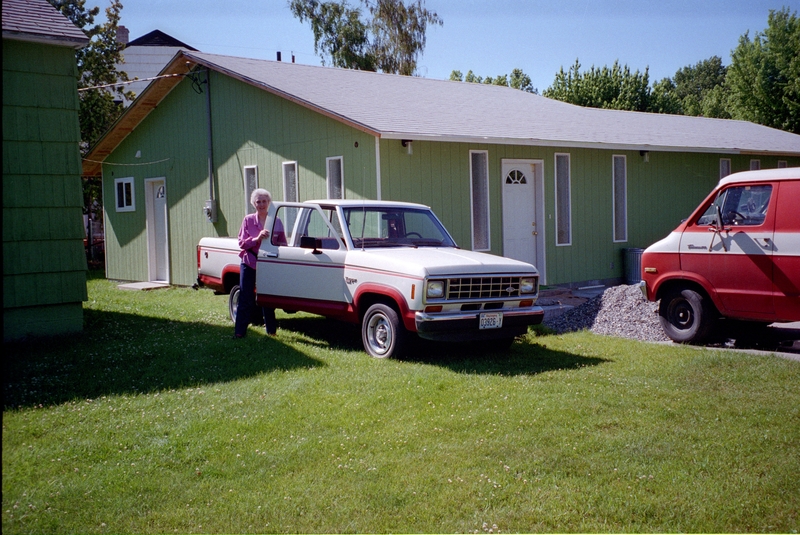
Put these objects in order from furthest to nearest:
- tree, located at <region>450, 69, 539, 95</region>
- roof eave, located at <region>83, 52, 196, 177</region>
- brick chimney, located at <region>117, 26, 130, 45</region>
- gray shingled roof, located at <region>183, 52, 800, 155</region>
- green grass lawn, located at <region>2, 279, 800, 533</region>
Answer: tree, located at <region>450, 69, 539, 95</region> → brick chimney, located at <region>117, 26, 130, 45</region> → roof eave, located at <region>83, 52, 196, 177</region> → gray shingled roof, located at <region>183, 52, 800, 155</region> → green grass lawn, located at <region>2, 279, 800, 533</region>

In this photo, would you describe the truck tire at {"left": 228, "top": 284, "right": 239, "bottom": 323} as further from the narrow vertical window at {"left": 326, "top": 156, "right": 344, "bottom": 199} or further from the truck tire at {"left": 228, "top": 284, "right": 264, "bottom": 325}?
the narrow vertical window at {"left": 326, "top": 156, "right": 344, "bottom": 199}

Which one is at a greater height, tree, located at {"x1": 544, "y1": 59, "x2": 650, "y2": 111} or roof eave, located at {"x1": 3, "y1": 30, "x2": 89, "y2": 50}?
tree, located at {"x1": 544, "y1": 59, "x2": 650, "y2": 111}

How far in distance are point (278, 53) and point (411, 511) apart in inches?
1147

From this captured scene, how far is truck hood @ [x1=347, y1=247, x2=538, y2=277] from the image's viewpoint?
8.52 m

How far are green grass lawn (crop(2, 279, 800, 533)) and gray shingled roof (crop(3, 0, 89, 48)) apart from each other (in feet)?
13.1

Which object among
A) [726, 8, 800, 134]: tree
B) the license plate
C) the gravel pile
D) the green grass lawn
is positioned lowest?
the green grass lawn

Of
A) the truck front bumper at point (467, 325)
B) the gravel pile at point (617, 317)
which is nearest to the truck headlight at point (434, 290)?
the truck front bumper at point (467, 325)

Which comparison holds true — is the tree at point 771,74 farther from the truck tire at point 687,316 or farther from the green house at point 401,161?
the truck tire at point 687,316

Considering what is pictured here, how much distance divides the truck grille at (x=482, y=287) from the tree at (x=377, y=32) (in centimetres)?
2902

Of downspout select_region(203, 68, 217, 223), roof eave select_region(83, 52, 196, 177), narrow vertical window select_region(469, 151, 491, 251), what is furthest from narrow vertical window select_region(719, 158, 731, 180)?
roof eave select_region(83, 52, 196, 177)

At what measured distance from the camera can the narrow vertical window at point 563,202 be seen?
15938 mm

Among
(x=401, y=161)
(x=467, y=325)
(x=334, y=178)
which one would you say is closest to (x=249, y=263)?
(x=467, y=325)

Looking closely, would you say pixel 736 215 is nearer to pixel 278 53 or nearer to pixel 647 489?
pixel 647 489

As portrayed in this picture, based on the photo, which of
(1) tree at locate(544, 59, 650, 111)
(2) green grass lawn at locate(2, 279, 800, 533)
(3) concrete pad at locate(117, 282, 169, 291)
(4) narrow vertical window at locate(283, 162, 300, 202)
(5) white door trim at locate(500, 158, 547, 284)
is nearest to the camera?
(2) green grass lawn at locate(2, 279, 800, 533)
